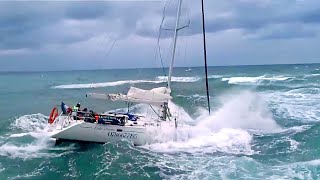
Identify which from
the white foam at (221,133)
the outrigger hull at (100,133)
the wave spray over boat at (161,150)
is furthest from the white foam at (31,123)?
the white foam at (221,133)

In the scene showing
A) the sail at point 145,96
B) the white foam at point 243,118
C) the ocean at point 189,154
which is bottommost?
the ocean at point 189,154

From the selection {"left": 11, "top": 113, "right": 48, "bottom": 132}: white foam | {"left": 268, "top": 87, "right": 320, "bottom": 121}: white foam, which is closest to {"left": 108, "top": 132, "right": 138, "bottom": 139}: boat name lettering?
{"left": 11, "top": 113, "right": 48, "bottom": 132}: white foam

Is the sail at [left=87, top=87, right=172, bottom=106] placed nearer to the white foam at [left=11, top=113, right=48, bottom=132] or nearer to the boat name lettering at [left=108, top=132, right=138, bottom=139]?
the boat name lettering at [left=108, top=132, right=138, bottom=139]

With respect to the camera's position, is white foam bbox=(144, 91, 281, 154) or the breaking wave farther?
white foam bbox=(144, 91, 281, 154)

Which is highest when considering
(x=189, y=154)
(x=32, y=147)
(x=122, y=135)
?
(x=122, y=135)

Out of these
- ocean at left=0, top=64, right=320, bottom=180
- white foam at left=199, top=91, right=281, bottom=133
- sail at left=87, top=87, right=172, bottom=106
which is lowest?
ocean at left=0, top=64, right=320, bottom=180

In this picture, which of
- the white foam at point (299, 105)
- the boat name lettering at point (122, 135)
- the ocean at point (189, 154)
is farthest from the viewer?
the white foam at point (299, 105)

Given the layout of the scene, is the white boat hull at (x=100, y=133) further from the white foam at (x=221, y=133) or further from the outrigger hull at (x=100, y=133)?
the white foam at (x=221, y=133)

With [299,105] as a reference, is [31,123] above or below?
below

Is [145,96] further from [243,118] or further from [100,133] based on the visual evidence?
[243,118]

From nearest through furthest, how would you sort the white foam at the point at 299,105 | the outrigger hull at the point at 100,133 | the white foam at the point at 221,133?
the outrigger hull at the point at 100,133 → the white foam at the point at 221,133 → the white foam at the point at 299,105

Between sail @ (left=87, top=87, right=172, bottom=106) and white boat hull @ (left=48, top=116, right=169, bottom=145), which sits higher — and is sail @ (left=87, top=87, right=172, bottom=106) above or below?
above

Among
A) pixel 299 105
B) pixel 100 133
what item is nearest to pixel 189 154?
pixel 100 133

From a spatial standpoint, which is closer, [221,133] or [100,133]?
[100,133]
